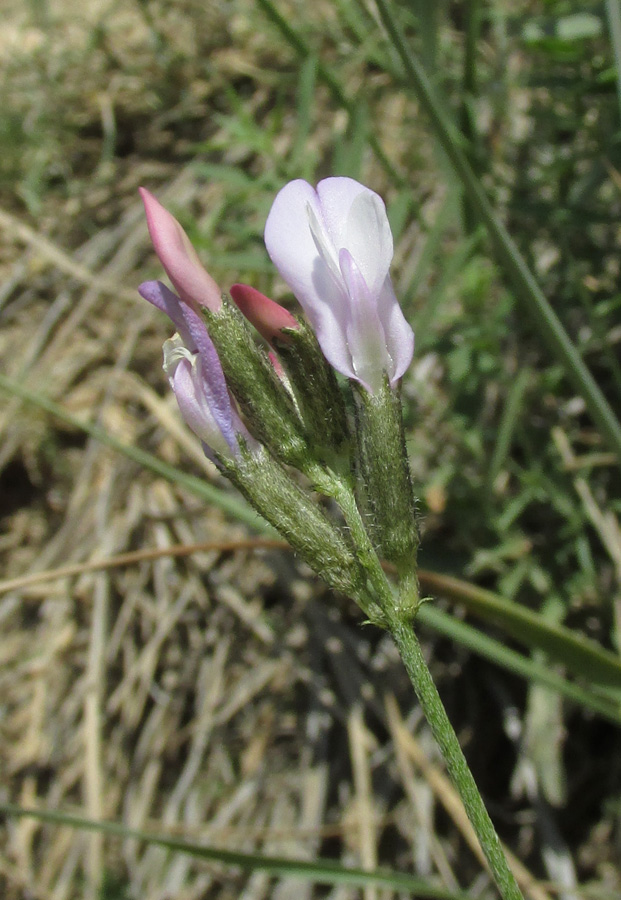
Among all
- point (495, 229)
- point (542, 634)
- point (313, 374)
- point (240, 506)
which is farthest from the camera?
point (240, 506)

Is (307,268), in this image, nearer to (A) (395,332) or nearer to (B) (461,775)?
(A) (395,332)

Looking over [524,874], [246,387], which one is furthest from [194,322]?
[524,874]

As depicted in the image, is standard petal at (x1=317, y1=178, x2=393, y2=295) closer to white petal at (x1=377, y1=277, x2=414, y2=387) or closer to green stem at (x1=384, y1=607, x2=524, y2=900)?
white petal at (x1=377, y1=277, x2=414, y2=387)

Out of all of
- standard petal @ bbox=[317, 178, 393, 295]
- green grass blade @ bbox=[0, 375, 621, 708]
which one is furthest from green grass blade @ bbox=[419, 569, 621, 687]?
standard petal @ bbox=[317, 178, 393, 295]

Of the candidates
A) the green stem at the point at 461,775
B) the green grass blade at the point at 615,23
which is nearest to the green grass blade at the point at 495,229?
the green grass blade at the point at 615,23

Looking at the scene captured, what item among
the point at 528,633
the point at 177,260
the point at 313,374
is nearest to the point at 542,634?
the point at 528,633

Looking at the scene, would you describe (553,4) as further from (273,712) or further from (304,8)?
(273,712)
